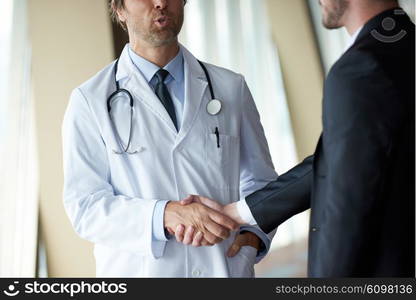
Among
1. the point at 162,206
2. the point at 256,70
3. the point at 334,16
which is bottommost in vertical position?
the point at 162,206

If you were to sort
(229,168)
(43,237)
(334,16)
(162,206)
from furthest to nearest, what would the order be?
(43,237) → (229,168) → (162,206) → (334,16)

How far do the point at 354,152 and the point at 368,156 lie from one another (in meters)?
0.02

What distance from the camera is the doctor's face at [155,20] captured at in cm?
136

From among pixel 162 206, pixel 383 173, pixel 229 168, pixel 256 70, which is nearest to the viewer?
pixel 383 173

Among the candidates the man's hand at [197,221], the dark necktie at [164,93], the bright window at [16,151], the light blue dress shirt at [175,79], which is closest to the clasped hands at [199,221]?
the man's hand at [197,221]

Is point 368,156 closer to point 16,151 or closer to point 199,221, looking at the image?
point 199,221

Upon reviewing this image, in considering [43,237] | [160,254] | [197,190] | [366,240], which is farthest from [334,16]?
[43,237]

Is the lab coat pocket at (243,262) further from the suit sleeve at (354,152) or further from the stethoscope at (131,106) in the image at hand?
the suit sleeve at (354,152)

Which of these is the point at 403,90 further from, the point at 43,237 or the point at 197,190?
the point at 43,237

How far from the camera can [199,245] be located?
1253 millimetres

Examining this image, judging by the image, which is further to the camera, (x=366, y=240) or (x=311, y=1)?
(x=311, y=1)

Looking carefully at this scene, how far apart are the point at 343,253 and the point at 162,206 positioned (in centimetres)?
44

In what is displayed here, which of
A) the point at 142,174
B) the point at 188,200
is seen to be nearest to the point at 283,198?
the point at 188,200

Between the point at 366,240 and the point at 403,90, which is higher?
the point at 403,90
